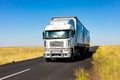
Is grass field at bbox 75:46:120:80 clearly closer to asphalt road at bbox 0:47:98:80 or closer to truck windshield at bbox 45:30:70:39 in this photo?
asphalt road at bbox 0:47:98:80

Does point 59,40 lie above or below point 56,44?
above

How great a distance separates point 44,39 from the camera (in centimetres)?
2186

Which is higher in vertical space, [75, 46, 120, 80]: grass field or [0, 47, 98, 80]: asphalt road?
[75, 46, 120, 80]: grass field

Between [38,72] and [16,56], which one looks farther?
[16,56]

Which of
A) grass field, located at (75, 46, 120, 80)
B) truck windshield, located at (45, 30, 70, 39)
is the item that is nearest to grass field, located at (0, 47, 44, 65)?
truck windshield, located at (45, 30, 70, 39)

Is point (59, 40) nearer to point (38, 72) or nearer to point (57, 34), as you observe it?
point (57, 34)

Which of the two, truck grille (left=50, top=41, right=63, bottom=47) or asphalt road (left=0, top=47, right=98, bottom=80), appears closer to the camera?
asphalt road (left=0, top=47, right=98, bottom=80)

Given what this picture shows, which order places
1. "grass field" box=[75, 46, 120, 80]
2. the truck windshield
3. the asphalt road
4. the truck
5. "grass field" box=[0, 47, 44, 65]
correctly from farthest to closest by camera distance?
"grass field" box=[0, 47, 44, 65]
the truck windshield
the truck
the asphalt road
"grass field" box=[75, 46, 120, 80]

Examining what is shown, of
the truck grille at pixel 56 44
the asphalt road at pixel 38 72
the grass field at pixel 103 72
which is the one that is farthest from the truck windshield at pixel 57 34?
the grass field at pixel 103 72

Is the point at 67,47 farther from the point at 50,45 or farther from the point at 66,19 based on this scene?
the point at 66,19

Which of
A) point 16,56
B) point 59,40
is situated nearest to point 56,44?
point 59,40

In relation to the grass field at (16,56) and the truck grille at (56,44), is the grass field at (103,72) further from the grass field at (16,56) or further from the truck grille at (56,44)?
the grass field at (16,56)

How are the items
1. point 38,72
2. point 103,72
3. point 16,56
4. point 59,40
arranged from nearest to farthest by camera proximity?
point 103,72 < point 38,72 < point 59,40 < point 16,56

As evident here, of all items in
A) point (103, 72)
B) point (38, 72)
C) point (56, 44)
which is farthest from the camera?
point (56, 44)
